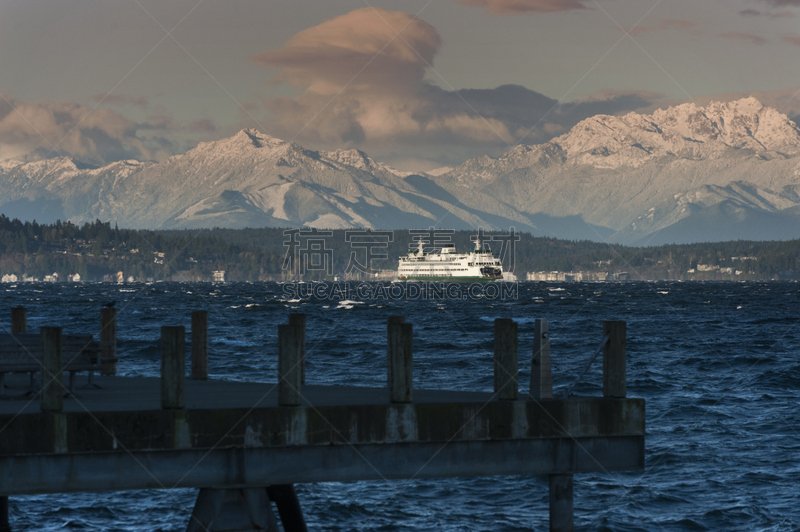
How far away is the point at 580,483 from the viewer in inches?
706

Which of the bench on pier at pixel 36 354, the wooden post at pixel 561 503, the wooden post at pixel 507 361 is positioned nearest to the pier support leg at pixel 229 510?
the bench on pier at pixel 36 354

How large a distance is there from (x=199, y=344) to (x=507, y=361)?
20.6 feet

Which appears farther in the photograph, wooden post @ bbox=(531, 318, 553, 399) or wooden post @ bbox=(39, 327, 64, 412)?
wooden post @ bbox=(531, 318, 553, 399)

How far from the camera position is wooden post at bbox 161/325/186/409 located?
10008 millimetres

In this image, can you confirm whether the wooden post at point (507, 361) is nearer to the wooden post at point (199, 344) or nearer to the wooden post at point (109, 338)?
the wooden post at point (199, 344)

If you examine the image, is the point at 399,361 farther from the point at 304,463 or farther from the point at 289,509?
the point at 289,509

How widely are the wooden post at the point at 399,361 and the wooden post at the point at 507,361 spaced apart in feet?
3.69

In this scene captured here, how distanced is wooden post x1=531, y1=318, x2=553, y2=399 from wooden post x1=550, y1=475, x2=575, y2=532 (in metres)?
0.99

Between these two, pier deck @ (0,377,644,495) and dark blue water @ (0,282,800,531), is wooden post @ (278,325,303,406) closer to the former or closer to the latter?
pier deck @ (0,377,644,495)

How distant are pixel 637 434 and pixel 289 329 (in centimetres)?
438

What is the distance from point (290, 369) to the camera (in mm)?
10234

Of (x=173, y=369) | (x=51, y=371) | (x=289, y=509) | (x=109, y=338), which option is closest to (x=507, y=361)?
(x=173, y=369)

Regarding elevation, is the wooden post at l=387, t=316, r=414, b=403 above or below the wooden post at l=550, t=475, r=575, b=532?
above

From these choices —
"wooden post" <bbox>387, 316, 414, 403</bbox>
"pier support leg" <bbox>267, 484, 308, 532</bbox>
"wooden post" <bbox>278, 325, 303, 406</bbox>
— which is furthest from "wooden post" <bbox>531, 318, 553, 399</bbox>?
"pier support leg" <bbox>267, 484, 308, 532</bbox>
